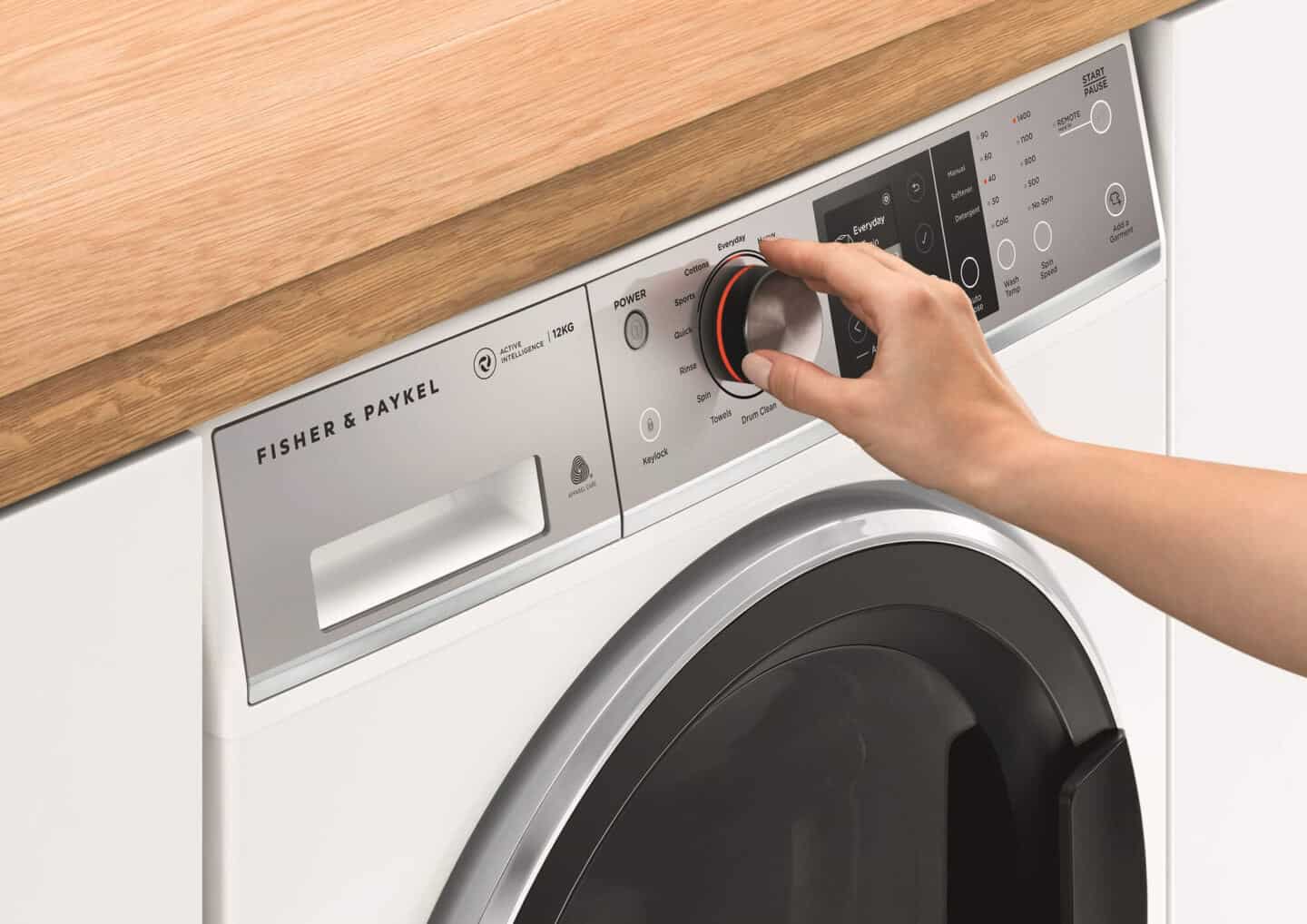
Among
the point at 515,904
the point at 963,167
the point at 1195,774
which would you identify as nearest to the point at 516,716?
the point at 515,904

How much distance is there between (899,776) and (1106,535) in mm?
287

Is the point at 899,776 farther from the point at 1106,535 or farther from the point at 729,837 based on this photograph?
the point at 1106,535

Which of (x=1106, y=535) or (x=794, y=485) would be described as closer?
(x=1106, y=535)

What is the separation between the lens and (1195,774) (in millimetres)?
853

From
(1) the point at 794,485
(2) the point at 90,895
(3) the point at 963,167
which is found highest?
(3) the point at 963,167

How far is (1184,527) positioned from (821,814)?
31 cm

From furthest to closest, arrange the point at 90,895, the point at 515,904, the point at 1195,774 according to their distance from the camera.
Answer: the point at 1195,774 < the point at 515,904 < the point at 90,895

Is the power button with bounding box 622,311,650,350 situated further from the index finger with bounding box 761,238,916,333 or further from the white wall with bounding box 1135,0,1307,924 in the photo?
the white wall with bounding box 1135,0,1307,924

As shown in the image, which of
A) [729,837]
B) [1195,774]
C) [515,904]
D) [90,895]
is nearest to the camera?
[90,895]

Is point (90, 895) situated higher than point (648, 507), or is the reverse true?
point (648, 507)

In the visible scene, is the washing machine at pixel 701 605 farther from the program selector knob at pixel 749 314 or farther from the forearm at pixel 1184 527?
the forearm at pixel 1184 527

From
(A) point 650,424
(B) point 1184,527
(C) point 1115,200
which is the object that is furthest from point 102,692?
(C) point 1115,200

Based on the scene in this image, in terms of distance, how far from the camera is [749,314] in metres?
0.57

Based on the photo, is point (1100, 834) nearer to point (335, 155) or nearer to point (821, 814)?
point (821, 814)
